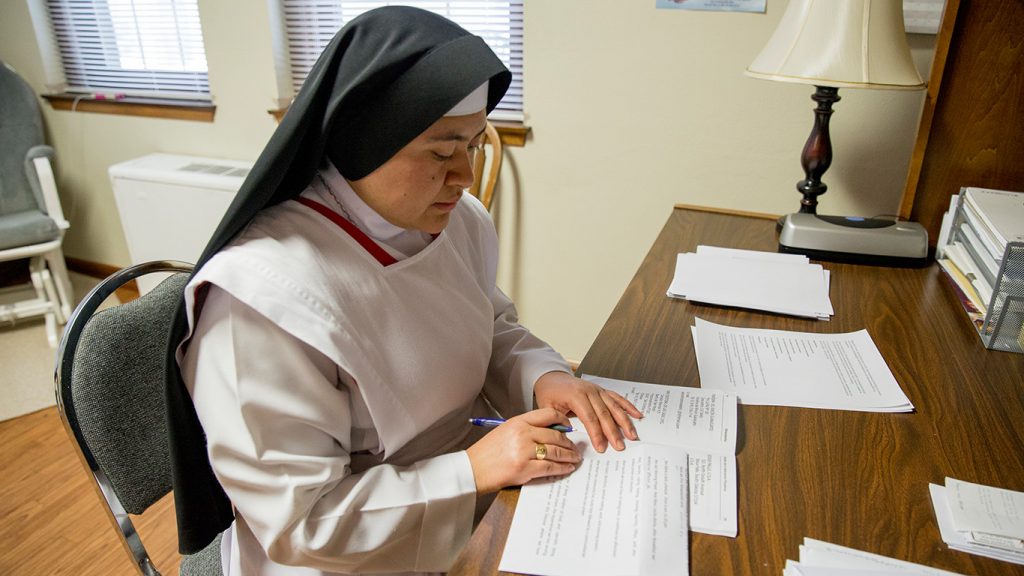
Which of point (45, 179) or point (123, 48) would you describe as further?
point (123, 48)

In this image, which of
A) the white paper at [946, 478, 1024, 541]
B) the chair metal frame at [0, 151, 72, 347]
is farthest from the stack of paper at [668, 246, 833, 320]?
the chair metal frame at [0, 151, 72, 347]

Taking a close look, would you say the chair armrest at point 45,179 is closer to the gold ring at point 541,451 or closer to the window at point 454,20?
the window at point 454,20

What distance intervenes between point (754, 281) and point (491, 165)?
3.71 feet

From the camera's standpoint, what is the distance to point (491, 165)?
2236 millimetres

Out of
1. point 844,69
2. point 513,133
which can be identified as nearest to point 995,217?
point 844,69

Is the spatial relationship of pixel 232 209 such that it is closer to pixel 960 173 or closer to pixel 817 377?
pixel 817 377

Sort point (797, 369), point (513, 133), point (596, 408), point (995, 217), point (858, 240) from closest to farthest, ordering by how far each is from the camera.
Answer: point (596, 408), point (797, 369), point (995, 217), point (858, 240), point (513, 133)

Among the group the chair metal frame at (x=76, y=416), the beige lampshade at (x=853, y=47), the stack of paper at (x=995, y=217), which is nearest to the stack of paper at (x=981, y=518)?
the stack of paper at (x=995, y=217)

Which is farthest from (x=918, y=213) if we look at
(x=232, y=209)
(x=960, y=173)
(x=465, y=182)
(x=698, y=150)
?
(x=232, y=209)

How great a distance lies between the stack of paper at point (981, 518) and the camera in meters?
0.69

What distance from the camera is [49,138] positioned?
307 cm

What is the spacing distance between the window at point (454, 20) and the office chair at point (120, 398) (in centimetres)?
147

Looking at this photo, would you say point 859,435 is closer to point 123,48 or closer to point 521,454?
point 521,454

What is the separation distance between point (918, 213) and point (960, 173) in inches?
4.3
